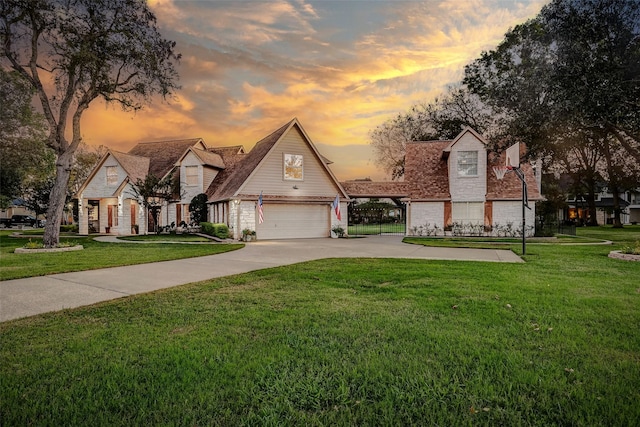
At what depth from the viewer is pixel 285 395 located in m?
2.97

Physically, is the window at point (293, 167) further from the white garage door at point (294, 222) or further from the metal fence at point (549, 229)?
the metal fence at point (549, 229)

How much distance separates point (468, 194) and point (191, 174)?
2008 centimetres

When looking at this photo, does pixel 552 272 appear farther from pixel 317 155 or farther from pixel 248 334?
pixel 317 155

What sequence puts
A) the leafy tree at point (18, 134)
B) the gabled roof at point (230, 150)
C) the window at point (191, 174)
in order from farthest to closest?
the gabled roof at point (230, 150) → the leafy tree at point (18, 134) → the window at point (191, 174)

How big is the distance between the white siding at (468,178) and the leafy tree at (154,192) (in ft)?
65.8

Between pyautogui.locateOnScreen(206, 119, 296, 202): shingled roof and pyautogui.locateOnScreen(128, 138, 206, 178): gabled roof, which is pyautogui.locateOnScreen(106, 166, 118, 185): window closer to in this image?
pyautogui.locateOnScreen(128, 138, 206, 178): gabled roof

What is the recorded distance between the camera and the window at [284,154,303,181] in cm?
2267

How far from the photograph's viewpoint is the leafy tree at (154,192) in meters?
24.9

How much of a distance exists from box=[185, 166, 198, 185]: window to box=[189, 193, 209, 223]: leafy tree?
4.50 ft

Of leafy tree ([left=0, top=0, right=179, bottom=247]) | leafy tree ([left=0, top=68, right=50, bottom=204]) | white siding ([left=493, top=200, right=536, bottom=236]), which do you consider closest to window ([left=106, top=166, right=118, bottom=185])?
leafy tree ([left=0, top=68, right=50, bottom=204])

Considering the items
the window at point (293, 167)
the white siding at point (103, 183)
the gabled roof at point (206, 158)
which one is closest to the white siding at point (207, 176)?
the gabled roof at point (206, 158)

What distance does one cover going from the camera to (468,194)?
2388 centimetres

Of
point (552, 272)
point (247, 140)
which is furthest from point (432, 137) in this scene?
point (552, 272)

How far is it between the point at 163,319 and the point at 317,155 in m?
19.2
